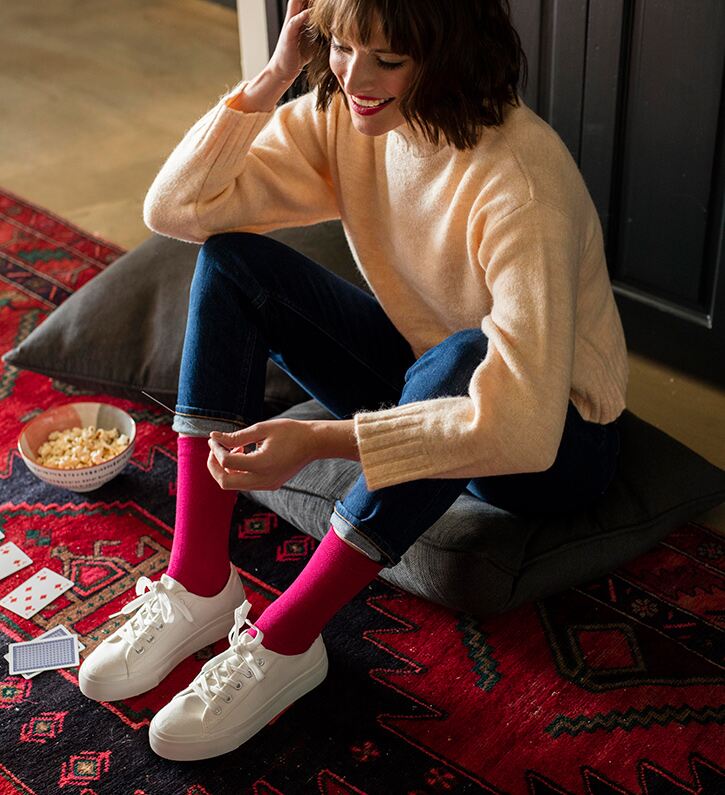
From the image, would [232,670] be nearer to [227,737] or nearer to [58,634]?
[227,737]

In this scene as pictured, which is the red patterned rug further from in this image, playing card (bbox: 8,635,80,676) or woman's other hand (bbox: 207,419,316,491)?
woman's other hand (bbox: 207,419,316,491)

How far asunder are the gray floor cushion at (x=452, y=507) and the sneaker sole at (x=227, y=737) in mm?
281

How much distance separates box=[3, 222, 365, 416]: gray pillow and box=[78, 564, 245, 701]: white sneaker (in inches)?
Result: 21.3

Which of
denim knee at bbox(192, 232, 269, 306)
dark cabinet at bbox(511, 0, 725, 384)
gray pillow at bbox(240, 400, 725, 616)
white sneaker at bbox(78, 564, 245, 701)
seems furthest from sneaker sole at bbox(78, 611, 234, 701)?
dark cabinet at bbox(511, 0, 725, 384)

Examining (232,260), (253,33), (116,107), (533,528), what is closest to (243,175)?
(232,260)

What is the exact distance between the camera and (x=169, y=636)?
1.74 meters

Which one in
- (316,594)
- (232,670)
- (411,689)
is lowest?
(411,689)

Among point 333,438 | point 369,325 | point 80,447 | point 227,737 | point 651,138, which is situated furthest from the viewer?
point 651,138

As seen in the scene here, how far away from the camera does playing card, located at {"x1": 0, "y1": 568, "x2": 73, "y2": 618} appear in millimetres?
1921

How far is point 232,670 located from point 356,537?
0.28m

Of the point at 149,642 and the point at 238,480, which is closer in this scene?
the point at 238,480

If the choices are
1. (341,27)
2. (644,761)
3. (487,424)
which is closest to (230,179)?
(341,27)

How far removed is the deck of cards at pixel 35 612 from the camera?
Result: 1.81 m

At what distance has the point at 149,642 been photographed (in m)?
1.73
